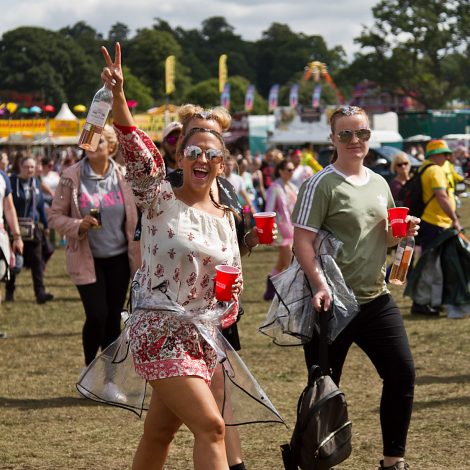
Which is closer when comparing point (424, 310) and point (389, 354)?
point (389, 354)

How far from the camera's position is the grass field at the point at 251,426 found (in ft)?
20.0

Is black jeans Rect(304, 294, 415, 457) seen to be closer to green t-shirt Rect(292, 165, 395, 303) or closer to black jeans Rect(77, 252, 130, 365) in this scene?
green t-shirt Rect(292, 165, 395, 303)

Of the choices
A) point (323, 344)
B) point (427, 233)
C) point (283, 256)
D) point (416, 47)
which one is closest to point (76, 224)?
point (323, 344)

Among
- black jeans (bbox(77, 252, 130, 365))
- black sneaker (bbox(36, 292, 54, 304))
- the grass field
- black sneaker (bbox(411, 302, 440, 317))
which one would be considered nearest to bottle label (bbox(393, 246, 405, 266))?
the grass field

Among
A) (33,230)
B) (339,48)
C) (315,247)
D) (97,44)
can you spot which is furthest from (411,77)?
(315,247)

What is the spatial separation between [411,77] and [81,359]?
9588cm

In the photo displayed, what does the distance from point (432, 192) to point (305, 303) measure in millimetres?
6302

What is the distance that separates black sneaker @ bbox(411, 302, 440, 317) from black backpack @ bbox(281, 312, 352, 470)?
6876 mm

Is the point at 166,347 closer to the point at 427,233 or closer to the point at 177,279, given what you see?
the point at 177,279

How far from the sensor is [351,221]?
5262 millimetres

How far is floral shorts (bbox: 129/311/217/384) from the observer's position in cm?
441

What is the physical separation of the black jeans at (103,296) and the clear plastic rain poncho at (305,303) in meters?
2.20

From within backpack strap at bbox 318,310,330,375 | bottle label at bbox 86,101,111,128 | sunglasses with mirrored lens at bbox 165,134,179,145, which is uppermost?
bottle label at bbox 86,101,111,128

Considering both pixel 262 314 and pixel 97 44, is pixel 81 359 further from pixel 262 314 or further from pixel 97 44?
pixel 97 44
